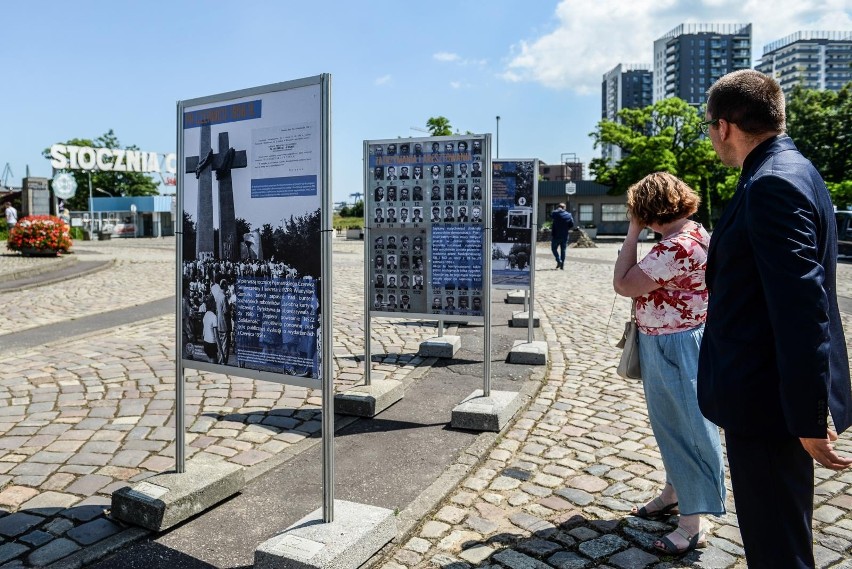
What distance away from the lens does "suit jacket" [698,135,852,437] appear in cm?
215

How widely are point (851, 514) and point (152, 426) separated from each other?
183 inches

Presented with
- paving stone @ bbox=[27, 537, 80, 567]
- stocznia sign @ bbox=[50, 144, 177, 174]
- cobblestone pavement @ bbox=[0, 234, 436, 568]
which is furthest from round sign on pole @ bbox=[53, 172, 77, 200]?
paving stone @ bbox=[27, 537, 80, 567]

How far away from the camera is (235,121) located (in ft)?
12.4

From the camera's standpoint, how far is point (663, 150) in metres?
52.6

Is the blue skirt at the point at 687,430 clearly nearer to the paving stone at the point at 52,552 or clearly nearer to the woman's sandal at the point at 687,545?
the woman's sandal at the point at 687,545

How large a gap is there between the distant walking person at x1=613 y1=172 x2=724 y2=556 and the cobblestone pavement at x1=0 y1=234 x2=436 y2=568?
8.72 feet

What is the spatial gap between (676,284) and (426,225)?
3147 mm

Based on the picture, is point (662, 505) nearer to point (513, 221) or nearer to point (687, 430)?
point (687, 430)

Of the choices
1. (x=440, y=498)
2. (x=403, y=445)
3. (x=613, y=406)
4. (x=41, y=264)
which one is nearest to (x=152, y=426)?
(x=403, y=445)

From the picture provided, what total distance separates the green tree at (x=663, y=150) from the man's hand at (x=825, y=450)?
5122cm

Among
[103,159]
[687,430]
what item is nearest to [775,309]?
[687,430]

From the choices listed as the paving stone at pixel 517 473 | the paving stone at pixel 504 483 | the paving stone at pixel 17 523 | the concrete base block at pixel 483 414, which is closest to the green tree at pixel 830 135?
the concrete base block at pixel 483 414

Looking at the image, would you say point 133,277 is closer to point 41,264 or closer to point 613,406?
point 41,264

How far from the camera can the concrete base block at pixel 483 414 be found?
18.4 feet
